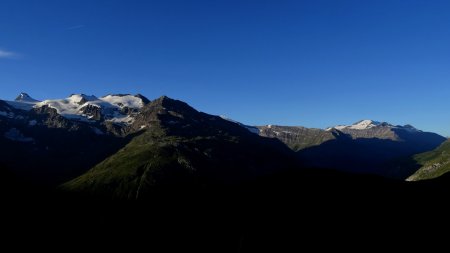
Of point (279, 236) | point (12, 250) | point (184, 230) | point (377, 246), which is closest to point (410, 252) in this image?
point (377, 246)

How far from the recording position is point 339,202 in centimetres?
14750

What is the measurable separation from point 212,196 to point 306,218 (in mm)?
64725

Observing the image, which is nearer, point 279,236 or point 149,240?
point 279,236

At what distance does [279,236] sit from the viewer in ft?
425

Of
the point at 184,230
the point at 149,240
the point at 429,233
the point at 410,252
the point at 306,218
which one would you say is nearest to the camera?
the point at 410,252

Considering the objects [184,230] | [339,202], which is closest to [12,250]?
[184,230]

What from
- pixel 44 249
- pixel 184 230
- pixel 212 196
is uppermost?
pixel 212 196

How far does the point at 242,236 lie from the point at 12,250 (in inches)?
3650

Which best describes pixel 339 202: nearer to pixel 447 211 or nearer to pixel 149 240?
pixel 447 211

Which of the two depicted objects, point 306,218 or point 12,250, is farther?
point 12,250

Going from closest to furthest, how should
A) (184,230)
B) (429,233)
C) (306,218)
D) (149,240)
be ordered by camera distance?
(429,233) → (306,218) → (184,230) → (149,240)

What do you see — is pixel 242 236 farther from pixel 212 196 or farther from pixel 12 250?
pixel 12 250

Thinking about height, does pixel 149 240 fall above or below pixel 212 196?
below

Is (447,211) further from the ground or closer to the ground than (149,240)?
further from the ground
